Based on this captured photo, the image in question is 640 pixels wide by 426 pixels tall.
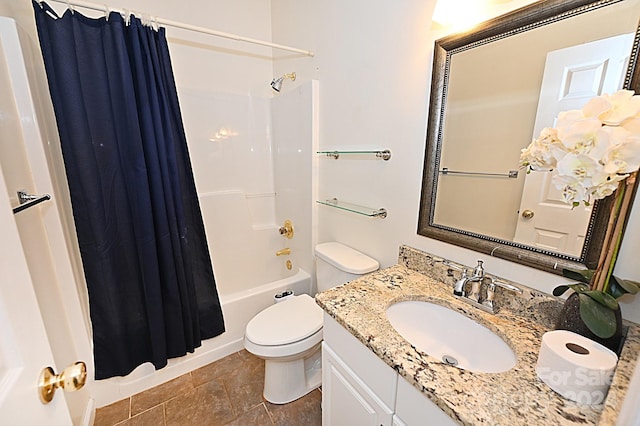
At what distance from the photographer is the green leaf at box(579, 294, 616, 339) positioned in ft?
2.07

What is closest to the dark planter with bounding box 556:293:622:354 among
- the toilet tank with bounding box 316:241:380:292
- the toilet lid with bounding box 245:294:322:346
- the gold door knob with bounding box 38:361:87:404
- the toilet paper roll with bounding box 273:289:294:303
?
the toilet tank with bounding box 316:241:380:292

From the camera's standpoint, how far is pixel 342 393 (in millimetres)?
973

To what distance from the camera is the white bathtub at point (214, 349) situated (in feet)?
4.93

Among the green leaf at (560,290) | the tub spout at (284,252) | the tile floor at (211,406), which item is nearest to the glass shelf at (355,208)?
the tub spout at (284,252)

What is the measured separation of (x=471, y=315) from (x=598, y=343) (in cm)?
31

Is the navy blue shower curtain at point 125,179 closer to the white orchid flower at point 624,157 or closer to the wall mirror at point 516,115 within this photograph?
the wall mirror at point 516,115

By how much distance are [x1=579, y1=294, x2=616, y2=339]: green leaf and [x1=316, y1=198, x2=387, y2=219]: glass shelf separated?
80cm

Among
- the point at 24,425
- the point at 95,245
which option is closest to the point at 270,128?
the point at 95,245

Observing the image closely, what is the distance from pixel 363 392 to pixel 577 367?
22.2 inches

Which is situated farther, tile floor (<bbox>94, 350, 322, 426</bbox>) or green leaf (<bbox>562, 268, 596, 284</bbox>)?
tile floor (<bbox>94, 350, 322, 426</bbox>)

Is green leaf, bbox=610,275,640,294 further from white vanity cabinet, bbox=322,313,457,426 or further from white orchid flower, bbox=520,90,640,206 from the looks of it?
white vanity cabinet, bbox=322,313,457,426

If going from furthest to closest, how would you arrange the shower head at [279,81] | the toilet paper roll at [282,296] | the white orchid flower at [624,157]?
the shower head at [279,81] < the toilet paper roll at [282,296] < the white orchid flower at [624,157]

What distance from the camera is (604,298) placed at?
65 cm

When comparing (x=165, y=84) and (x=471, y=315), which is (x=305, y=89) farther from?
(x=471, y=315)
